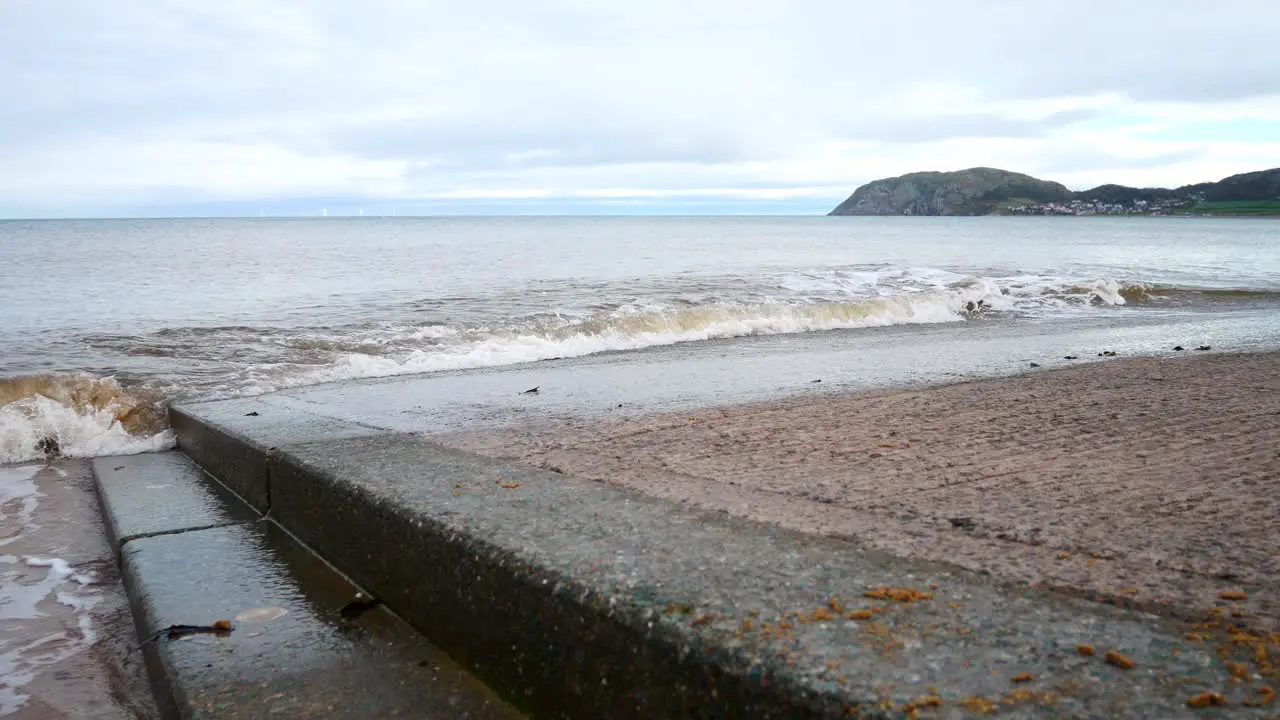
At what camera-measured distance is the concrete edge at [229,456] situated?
11.4 feet

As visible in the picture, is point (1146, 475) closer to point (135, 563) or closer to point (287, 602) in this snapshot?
point (287, 602)

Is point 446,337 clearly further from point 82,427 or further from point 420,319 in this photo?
point 82,427

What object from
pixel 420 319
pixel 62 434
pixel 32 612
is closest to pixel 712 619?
pixel 32 612

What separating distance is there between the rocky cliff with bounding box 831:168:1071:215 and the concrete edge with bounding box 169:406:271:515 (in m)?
159

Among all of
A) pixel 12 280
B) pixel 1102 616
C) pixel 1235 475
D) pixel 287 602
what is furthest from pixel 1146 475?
pixel 12 280

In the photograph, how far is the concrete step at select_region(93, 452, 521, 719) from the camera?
1.91m

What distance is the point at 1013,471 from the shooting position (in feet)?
11.1

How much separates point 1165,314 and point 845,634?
577 inches

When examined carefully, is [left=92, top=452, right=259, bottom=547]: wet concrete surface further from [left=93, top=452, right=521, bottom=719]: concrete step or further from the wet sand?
the wet sand

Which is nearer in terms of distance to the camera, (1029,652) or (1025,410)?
(1029,652)

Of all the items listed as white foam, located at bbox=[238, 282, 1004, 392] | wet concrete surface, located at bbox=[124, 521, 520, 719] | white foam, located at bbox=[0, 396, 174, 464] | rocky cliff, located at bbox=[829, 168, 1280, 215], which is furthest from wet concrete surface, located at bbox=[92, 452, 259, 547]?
rocky cliff, located at bbox=[829, 168, 1280, 215]

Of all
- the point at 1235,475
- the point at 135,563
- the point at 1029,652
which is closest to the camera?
the point at 1029,652

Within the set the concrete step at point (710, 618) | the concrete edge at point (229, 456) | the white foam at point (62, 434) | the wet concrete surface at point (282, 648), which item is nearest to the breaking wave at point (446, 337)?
the white foam at point (62, 434)

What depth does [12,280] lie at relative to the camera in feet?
75.4
